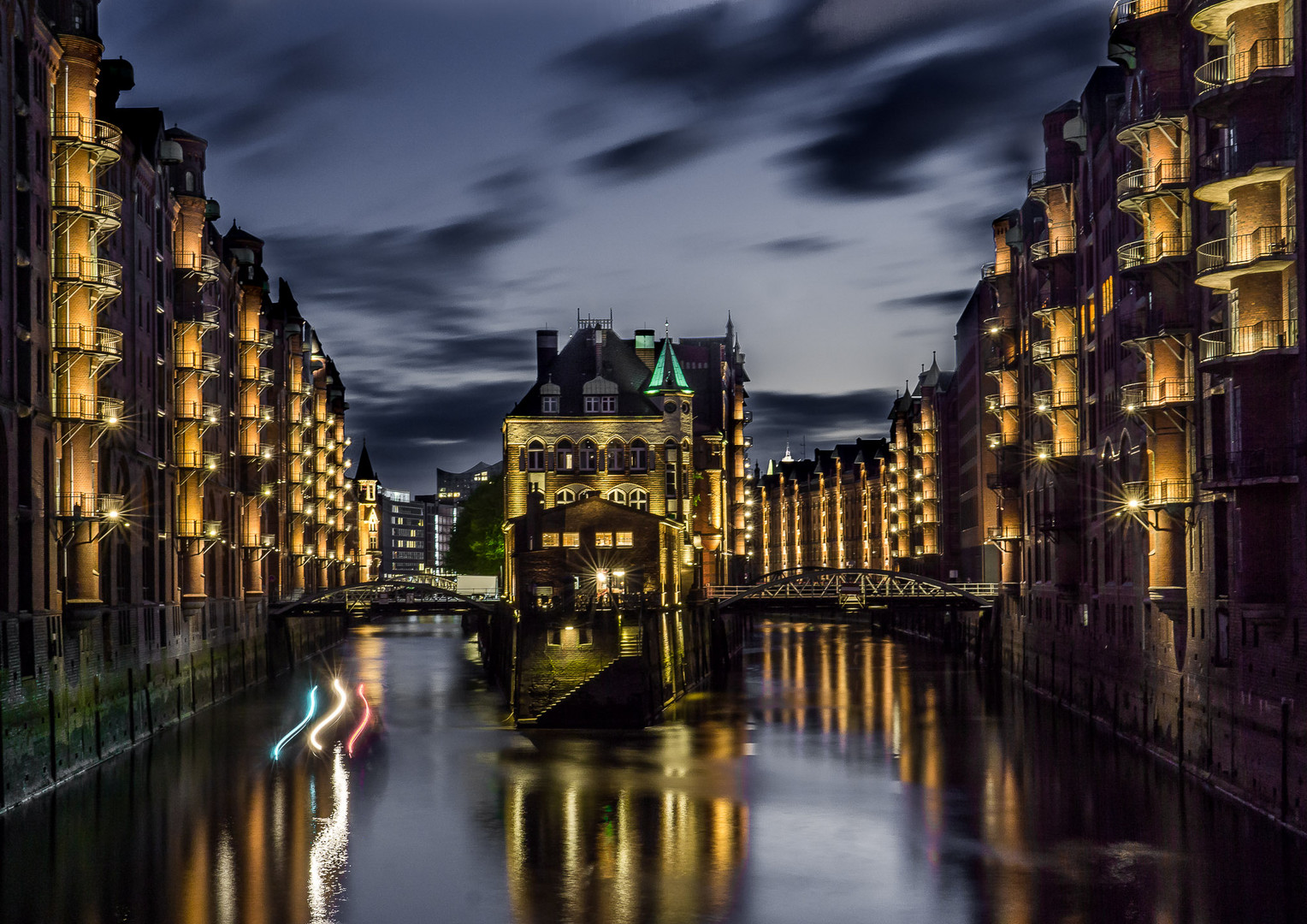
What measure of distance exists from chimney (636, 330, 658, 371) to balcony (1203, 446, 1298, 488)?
257 feet

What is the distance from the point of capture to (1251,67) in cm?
4172

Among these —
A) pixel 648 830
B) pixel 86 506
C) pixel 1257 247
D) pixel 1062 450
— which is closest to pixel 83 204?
pixel 86 506

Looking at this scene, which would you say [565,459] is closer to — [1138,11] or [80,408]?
[80,408]

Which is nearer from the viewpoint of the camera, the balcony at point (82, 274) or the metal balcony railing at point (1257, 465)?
the metal balcony railing at point (1257, 465)

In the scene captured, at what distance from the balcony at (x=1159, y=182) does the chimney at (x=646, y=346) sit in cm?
6923

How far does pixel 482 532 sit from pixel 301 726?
3438 inches

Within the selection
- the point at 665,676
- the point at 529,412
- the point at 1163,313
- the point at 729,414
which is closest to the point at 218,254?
the point at 529,412

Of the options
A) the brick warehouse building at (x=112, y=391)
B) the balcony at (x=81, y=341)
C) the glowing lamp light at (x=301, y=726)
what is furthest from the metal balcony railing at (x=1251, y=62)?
the glowing lamp light at (x=301, y=726)

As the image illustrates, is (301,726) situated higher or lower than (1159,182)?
lower

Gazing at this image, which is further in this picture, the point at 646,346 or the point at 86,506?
the point at 646,346

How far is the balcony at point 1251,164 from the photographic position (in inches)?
1633

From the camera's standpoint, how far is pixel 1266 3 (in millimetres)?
41750

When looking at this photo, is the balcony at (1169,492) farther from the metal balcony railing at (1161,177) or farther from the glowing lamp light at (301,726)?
the glowing lamp light at (301,726)

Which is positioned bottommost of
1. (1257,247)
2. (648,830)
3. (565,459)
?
(648,830)
